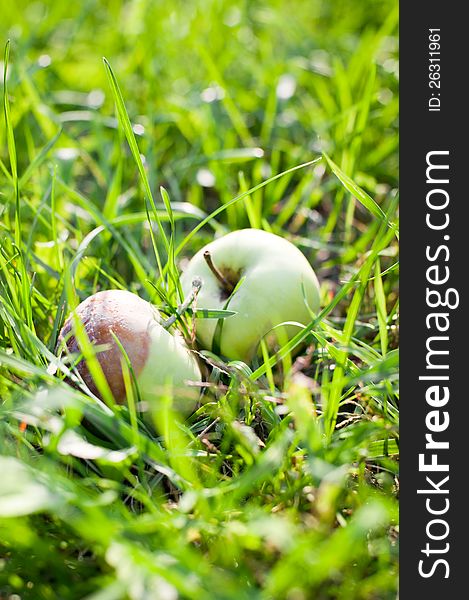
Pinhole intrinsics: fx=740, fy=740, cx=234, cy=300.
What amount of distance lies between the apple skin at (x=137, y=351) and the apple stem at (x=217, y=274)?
0.57 feet

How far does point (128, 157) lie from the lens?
233cm

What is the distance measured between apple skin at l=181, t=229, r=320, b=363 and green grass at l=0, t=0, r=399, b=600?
0.22 ft

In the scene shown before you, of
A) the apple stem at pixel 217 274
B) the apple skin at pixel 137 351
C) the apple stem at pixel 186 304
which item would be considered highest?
the apple stem at pixel 217 274

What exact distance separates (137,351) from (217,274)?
0.27m

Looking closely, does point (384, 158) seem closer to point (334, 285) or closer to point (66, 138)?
point (334, 285)

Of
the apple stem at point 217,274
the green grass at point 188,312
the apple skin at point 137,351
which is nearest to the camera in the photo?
the green grass at point 188,312

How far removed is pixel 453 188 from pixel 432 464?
0.59 meters

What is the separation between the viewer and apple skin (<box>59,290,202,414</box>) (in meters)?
1.36

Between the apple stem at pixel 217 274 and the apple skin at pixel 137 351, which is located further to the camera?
the apple stem at pixel 217 274

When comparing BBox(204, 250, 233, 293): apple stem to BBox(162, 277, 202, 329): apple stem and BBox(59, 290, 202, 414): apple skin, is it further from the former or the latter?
BBox(59, 290, 202, 414): apple skin

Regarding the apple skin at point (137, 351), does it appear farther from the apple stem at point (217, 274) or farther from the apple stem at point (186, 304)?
the apple stem at point (217, 274)

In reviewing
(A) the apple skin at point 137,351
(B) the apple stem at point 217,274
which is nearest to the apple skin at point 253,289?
(B) the apple stem at point 217,274

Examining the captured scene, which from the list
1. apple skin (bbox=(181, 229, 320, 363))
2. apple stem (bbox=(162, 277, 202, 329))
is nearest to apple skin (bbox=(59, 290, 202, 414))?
apple stem (bbox=(162, 277, 202, 329))

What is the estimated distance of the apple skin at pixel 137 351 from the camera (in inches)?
53.6
